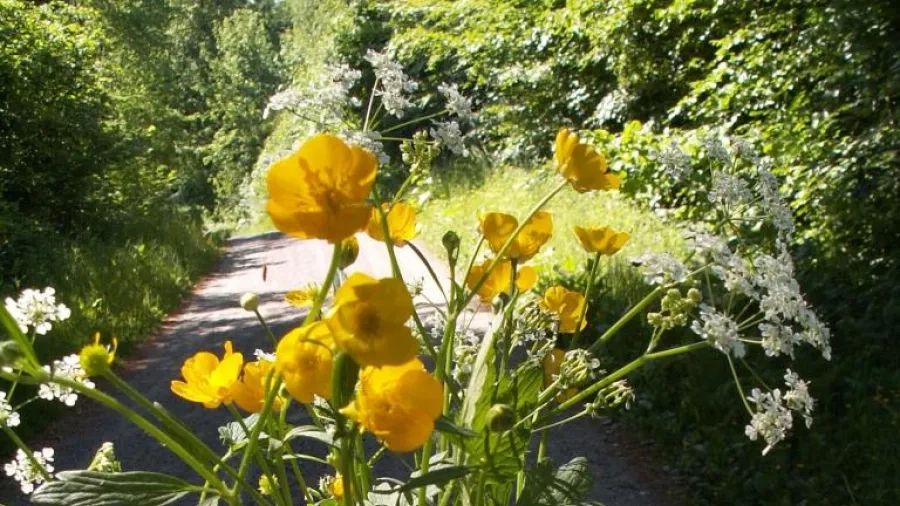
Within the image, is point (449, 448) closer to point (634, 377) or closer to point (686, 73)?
point (634, 377)

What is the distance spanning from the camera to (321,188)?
0.64m

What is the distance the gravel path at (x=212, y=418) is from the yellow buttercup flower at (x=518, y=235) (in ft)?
0.86

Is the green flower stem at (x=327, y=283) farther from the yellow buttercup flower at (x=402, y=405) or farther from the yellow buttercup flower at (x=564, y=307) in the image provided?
the yellow buttercup flower at (x=564, y=307)

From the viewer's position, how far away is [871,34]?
479 cm

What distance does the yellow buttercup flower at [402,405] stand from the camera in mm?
642

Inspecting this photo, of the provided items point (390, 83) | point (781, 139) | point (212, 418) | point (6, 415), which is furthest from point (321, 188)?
point (781, 139)

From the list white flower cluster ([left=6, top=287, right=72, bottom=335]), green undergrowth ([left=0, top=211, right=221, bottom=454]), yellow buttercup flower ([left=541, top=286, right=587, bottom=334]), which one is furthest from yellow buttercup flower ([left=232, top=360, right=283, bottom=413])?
green undergrowth ([left=0, top=211, right=221, bottom=454])

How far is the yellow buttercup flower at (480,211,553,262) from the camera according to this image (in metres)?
0.92

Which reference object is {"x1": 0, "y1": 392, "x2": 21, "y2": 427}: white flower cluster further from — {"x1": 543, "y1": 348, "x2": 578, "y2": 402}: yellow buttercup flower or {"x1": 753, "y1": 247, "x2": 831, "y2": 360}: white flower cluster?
{"x1": 753, "y1": 247, "x2": 831, "y2": 360}: white flower cluster

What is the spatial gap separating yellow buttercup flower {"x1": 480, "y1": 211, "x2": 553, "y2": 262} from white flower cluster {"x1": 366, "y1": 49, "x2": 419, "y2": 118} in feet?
0.50

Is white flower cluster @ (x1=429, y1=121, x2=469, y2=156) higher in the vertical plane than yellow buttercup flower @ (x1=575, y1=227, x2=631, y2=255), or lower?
higher

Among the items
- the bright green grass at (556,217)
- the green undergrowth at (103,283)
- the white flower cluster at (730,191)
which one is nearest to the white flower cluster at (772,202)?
the white flower cluster at (730,191)

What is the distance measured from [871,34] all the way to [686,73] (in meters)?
3.30

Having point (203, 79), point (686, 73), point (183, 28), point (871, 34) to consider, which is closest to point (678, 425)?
point (871, 34)
